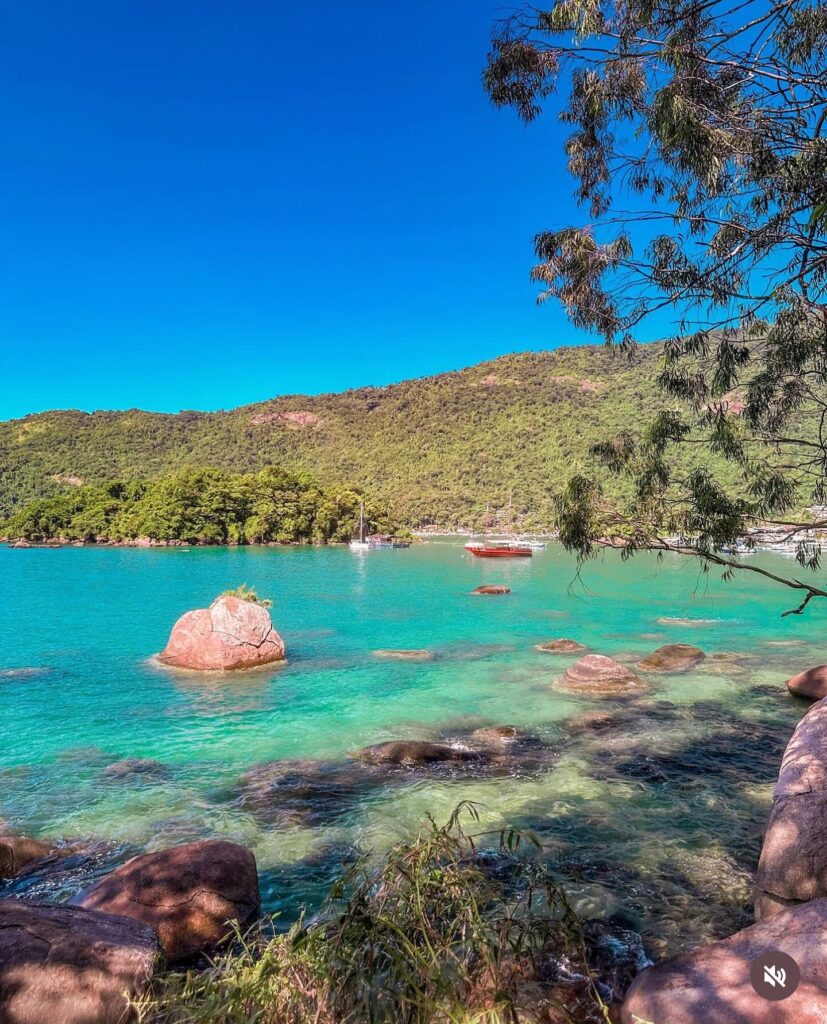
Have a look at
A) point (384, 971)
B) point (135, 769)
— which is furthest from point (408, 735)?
point (384, 971)

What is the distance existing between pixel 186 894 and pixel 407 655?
14532 millimetres

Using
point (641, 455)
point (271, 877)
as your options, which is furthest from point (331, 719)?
point (641, 455)

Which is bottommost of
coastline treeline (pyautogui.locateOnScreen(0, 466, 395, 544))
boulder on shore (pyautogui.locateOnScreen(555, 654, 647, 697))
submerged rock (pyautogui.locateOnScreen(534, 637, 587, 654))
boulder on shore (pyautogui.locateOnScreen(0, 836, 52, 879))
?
submerged rock (pyautogui.locateOnScreen(534, 637, 587, 654))

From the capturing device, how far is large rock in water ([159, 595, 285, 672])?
17625 millimetres

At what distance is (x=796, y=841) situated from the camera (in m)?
5.35

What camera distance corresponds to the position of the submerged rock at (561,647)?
67.3 ft

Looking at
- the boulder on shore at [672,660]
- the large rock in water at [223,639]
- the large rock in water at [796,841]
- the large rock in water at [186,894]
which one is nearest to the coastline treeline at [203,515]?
the large rock in water at [223,639]

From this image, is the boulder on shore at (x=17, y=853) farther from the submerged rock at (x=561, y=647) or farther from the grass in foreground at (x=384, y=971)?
the submerged rock at (x=561, y=647)

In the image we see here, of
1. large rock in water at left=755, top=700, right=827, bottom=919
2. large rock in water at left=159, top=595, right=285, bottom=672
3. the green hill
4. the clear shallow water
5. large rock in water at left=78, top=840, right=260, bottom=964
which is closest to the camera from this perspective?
large rock in water at left=755, top=700, right=827, bottom=919

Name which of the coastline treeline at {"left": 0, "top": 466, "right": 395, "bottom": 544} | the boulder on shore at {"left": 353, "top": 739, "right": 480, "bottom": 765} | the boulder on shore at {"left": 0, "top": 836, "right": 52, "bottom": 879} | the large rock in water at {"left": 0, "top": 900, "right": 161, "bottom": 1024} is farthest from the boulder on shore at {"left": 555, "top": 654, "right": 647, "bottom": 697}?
the coastline treeline at {"left": 0, "top": 466, "right": 395, "bottom": 544}

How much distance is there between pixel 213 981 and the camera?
10.1 feet

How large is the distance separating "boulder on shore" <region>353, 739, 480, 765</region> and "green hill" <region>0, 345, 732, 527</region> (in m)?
111

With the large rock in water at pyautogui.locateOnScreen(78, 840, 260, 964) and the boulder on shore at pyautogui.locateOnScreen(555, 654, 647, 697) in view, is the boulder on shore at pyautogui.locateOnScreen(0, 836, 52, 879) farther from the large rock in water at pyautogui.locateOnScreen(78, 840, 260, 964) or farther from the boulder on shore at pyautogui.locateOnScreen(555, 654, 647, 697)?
the boulder on shore at pyautogui.locateOnScreen(555, 654, 647, 697)

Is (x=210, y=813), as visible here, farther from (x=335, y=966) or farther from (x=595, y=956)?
(x=335, y=966)
